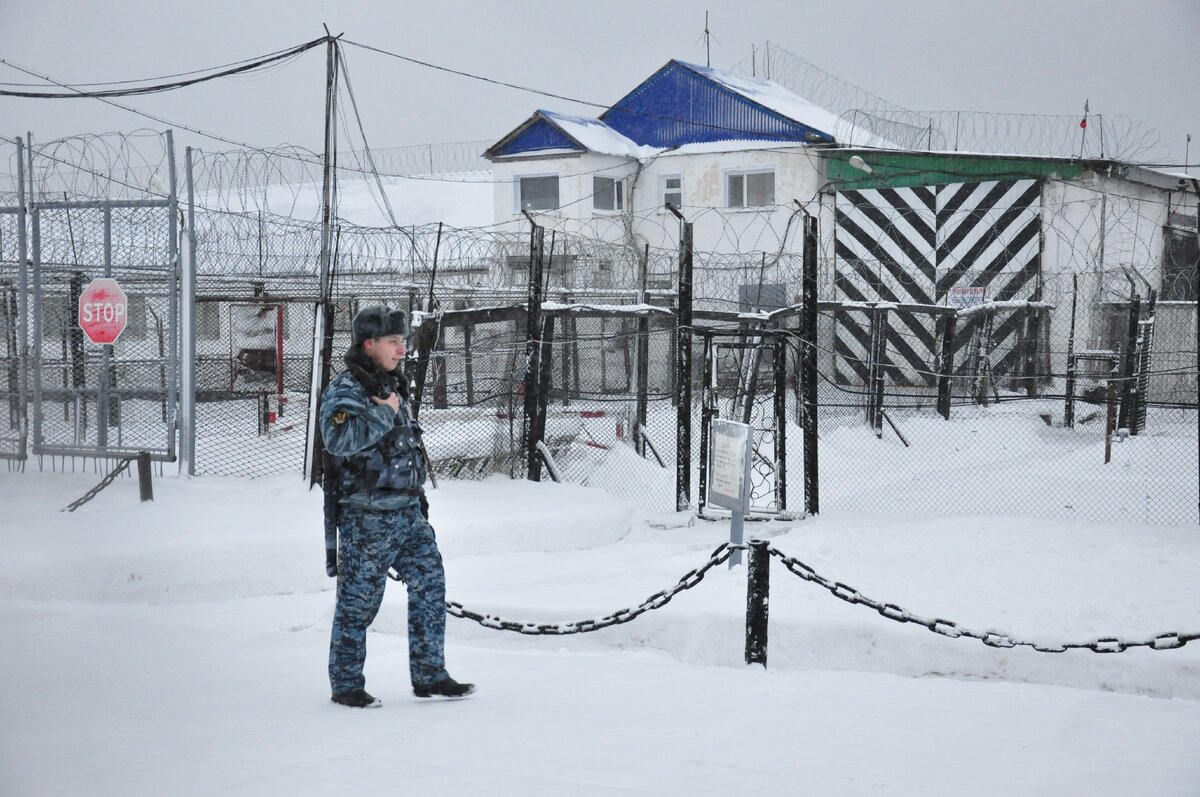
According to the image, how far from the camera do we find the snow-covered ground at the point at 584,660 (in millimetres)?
3891

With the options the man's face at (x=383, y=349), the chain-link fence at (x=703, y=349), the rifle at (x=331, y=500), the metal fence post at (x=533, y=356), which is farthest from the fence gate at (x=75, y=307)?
the man's face at (x=383, y=349)

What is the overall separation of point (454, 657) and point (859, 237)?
17.8m

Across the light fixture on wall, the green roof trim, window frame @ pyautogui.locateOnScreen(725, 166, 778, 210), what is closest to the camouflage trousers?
the light fixture on wall

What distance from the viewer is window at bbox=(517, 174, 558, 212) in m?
24.3

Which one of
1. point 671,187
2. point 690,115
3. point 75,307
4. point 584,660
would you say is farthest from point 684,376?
point 690,115

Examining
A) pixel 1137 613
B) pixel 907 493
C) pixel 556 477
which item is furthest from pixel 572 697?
pixel 907 493

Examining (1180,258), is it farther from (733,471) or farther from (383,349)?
(383,349)

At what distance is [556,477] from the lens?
1087 cm

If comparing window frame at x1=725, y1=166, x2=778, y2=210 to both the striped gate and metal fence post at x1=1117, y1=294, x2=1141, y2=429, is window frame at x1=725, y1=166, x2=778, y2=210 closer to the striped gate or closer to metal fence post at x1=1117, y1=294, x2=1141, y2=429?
the striped gate

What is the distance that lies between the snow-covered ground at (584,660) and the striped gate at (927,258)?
12274 millimetres

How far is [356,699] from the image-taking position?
15.4ft

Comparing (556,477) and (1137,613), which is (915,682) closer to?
(1137,613)

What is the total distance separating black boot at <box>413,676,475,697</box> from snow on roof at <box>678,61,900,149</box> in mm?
19581

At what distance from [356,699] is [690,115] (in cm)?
2156
